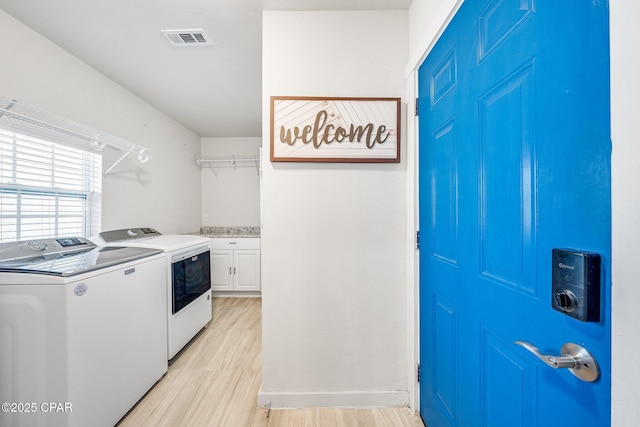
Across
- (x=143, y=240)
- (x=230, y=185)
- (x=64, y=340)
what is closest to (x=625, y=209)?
(x=64, y=340)

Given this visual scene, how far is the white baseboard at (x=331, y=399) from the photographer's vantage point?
5.13 feet

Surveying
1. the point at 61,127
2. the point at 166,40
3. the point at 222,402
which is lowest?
the point at 222,402

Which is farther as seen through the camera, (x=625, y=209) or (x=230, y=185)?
(x=230, y=185)

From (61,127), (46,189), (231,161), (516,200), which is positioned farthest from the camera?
(231,161)

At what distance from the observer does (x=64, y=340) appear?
1171 millimetres

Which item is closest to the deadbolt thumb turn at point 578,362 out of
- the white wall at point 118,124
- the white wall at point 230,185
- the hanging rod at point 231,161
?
the white wall at point 118,124

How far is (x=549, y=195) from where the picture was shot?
63 centimetres

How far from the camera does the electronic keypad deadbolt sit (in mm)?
508

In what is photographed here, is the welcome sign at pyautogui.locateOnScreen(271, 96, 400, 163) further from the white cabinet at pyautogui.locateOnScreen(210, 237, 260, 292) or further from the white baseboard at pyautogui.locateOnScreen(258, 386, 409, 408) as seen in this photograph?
the white cabinet at pyautogui.locateOnScreen(210, 237, 260, 292)

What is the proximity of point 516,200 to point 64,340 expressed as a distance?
6.43 feet

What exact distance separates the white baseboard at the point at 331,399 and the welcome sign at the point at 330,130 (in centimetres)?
148

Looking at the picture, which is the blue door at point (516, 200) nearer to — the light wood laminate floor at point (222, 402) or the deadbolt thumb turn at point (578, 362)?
the deadbolt thumb turn at point (578, 362)

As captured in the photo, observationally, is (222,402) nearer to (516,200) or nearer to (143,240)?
(143,240)

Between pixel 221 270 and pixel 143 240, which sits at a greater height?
pixel 143 240
